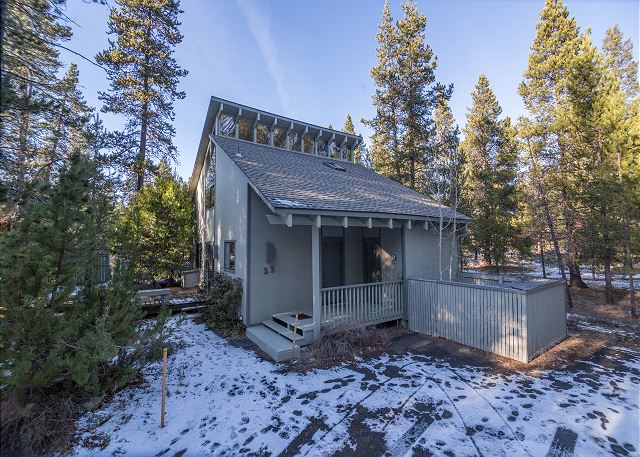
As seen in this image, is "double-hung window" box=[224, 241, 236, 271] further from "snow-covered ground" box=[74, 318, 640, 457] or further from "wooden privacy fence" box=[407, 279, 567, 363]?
"wooden privacy fence" box=[407, 279, 567, 363]

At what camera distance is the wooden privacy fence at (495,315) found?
19.8 ft

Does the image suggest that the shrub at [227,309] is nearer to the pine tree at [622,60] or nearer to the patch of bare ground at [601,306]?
the patch of bare ground at [601,306]

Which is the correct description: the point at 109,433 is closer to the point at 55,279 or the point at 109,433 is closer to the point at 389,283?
the point at 55,279

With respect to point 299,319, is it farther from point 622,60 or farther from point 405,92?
point 622,60

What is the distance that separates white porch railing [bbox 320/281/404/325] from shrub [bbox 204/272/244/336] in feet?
8.40

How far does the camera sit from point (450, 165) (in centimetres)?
1132

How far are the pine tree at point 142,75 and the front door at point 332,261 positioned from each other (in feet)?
44.4

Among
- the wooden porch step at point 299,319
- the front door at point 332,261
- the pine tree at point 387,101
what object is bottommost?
the wooden porch step at point 299,319

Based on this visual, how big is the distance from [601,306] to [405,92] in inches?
604

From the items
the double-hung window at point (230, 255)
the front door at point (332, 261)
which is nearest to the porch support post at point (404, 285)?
the front door at point (332, 261)

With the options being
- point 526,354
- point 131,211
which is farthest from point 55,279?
point 131,211

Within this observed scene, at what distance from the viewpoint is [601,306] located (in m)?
12.0

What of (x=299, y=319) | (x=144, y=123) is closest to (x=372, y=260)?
(x=299, y=319)

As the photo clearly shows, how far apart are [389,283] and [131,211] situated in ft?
40.6
